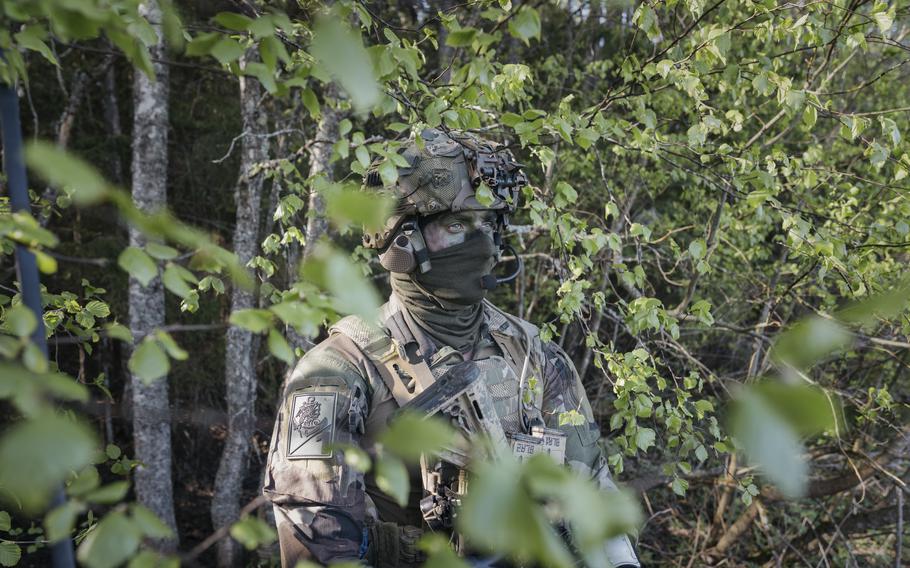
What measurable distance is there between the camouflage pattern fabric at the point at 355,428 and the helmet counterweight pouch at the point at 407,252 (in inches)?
10.4

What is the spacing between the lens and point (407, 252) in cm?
235

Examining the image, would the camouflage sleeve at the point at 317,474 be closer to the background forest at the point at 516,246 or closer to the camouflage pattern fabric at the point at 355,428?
the camouflage pattern fabric at the point at 355,428

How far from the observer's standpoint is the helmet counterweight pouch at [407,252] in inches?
92.7

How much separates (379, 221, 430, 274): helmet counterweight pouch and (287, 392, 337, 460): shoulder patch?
1.62 feet

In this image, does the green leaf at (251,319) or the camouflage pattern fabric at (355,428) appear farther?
the camouflage pattern fabric at (355,428)

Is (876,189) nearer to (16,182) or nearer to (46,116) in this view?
(16,182)

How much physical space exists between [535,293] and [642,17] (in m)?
3.23

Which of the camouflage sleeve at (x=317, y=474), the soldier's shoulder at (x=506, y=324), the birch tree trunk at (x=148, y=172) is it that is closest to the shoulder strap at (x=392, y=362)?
the camouflage sleeve at (x=317, y=474)

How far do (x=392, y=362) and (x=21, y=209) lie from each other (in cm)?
135

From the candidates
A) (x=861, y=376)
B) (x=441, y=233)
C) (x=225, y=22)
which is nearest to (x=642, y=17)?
(x=441, y=233)

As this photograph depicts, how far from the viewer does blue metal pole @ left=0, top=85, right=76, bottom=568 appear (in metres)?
1.09

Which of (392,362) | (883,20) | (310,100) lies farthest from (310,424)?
(883,20)

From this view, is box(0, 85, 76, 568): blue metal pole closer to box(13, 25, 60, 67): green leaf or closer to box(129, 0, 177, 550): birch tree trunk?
box(13, 25, 60, 67): green leaf

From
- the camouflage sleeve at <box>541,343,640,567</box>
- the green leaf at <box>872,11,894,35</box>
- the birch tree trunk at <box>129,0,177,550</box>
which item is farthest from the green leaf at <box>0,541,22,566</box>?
the green leaf at <box>872,11,894,35</box>
